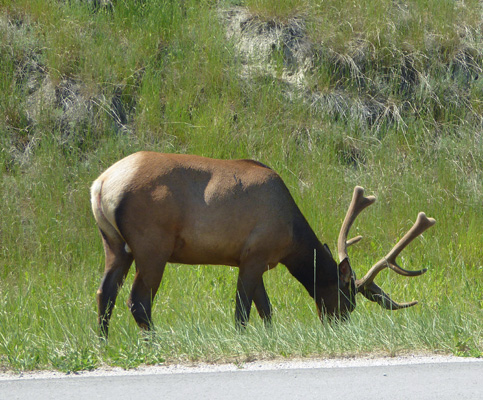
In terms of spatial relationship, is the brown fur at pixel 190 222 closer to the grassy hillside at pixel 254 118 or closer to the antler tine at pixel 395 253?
the antler tine at pixel 395 253

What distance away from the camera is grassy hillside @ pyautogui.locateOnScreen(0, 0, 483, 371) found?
8836 millimetres

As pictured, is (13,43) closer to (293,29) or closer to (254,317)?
(293,29)

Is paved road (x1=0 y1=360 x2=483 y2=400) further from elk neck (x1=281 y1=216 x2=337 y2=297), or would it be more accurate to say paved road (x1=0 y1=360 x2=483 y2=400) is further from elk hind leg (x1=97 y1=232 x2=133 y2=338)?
elk neck (x1=281 y1=216 x2=337 y2=297)

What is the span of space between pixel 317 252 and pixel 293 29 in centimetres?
575

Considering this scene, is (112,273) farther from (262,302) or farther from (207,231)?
(262,302)

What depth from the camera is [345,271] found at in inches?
272

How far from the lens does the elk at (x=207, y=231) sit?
604 centimetres

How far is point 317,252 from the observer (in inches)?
277

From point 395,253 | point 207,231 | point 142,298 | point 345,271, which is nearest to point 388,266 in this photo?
point 395,253

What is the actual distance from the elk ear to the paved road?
7.04 ft

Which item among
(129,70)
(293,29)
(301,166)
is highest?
(293,29)

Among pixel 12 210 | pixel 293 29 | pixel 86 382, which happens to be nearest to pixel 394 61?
pixel 293 29

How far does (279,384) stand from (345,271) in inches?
105

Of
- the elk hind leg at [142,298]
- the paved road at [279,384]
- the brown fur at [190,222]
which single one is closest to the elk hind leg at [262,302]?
the brown fur at [190,222]
